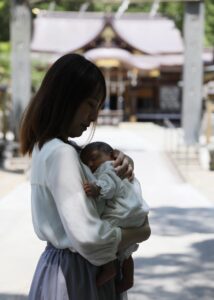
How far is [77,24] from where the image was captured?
1275 inches

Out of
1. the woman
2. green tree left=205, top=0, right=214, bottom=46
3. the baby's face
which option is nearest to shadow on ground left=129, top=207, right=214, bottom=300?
the woman

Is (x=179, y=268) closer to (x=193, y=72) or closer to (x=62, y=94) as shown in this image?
(x=62, y=94)

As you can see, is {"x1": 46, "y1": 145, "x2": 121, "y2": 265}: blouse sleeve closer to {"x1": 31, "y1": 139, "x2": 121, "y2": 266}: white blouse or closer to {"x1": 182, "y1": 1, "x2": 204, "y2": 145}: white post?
{"x1": 31, "y1": 139, "x2": 121, "y2": 266}: white blouse

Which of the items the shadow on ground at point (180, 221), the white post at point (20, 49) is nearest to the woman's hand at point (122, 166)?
the shadow on ground at point (180, 221)

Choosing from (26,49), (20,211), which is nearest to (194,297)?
(20,211)

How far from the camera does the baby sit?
1861 millimetres

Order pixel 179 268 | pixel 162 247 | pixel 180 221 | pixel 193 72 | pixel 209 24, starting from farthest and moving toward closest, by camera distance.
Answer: pixel 209 24 < pixel 193 72 < pixel 180 221 < pixel 162 247 < pixel 179 268

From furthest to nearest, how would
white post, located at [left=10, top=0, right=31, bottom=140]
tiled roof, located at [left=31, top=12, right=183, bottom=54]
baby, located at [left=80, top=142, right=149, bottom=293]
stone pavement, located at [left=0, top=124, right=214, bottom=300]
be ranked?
tiled roof, located at [left=31, top=12, right=183, bottom=54] < white post, located at [left=10, top=0, right=31, bottom=140] < stone pavement, located at [left=0, top=124, right=214, bottom=300] < baby, located at [left=80, top=142, right=149, bottom=293]

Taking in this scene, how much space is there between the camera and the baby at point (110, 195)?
6.11 feet

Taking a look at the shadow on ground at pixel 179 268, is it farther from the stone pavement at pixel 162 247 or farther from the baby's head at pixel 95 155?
the baby's head at pixel 95 155

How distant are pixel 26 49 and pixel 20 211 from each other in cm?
679

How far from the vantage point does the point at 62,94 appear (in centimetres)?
187

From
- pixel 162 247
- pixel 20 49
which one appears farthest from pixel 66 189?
pixel 20 49

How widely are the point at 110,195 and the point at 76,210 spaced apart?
0.47 ft
